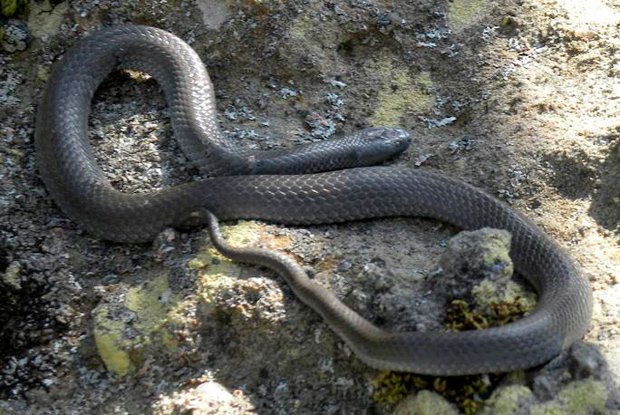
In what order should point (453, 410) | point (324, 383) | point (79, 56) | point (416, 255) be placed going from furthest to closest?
point (79, 56) < point (416, 255) < point (324, 383) < point (453, 410)

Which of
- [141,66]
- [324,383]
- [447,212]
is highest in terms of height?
[141,66]

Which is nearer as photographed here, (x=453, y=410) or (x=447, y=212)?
(x=453, y=410)

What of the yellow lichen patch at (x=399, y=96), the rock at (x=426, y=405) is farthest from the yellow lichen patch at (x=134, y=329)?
the yellow lichen patch at (x=399, y=96)

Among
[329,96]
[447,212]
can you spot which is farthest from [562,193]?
[329,96]

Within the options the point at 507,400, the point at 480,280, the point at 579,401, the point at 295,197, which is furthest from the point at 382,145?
the point at 579,401

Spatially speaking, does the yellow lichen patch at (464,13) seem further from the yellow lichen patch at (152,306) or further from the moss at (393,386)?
the moss at (393,386)

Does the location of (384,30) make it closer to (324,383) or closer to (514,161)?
(514,161)

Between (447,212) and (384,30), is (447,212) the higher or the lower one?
the lower one
